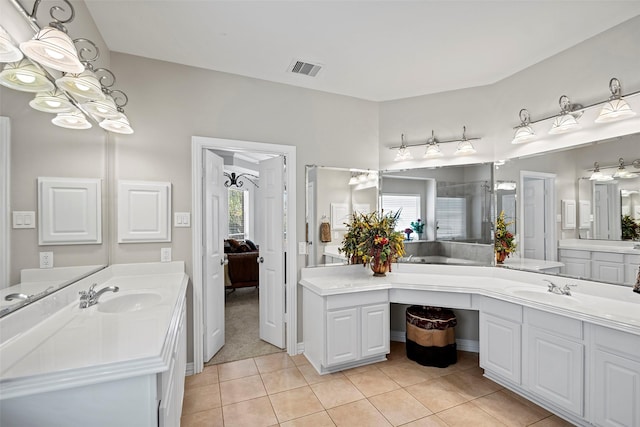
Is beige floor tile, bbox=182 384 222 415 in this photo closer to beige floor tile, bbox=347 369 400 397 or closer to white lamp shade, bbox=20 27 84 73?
beige floor tile, bbox=347 369 400 397

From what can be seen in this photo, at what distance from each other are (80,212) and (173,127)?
1.15 m

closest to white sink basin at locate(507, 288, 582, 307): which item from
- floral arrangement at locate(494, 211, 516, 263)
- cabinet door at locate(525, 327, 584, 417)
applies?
cabinet door at locate(525, 327, 584, 417)

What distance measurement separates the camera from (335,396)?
2420 millimetres

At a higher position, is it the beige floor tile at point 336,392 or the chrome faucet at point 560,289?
the chrome faucet at point 560,289

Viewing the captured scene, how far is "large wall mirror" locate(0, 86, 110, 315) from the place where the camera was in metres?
1.22

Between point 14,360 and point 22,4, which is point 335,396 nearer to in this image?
point 14,360

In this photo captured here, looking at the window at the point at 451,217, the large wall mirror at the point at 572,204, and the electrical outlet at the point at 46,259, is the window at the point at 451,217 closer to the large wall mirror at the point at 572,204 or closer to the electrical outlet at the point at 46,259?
the large wall mirror at the point at 572,204

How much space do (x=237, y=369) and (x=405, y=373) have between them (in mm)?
1578

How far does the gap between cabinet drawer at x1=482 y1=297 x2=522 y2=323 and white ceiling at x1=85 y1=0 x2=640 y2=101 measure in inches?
83.6

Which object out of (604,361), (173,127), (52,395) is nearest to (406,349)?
(604,361)

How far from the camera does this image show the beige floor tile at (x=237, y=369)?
8.96 ft

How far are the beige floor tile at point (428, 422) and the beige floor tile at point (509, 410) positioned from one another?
0.41 metres

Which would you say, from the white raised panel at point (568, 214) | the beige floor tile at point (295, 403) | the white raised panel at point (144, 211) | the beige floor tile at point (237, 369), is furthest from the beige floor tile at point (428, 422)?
the white raised panel at point (144, 211)

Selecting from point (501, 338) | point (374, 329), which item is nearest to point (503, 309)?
point (501, 338)
